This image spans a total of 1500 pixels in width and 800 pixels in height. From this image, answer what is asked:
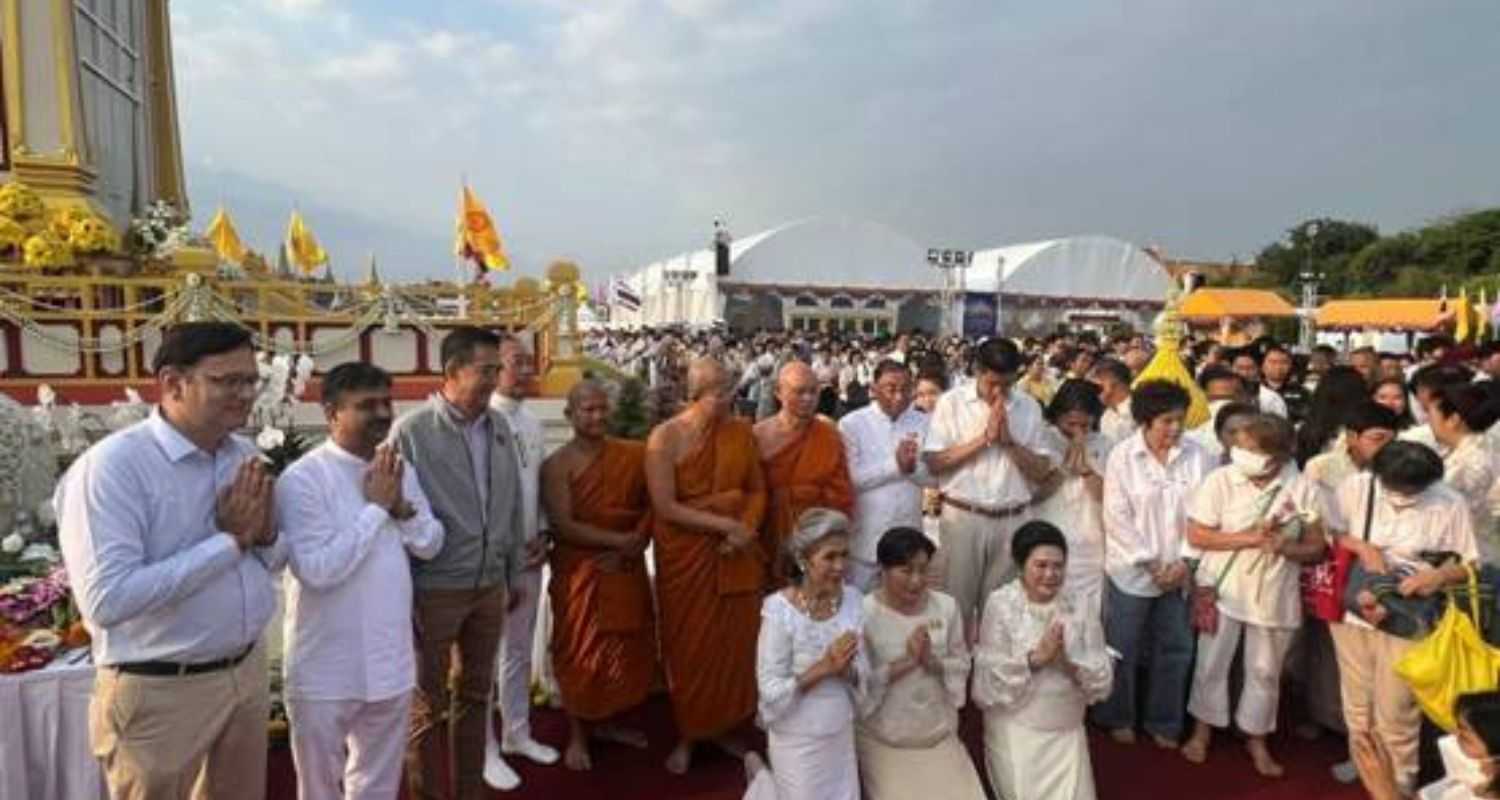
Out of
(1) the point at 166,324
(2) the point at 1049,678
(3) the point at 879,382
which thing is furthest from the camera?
(1) the point at 166,324

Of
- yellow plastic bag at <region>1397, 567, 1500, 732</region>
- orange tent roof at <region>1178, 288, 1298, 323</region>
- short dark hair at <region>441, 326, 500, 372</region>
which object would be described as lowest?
yellow plastic bag at <region>1397, 567, 1500, 732</region>

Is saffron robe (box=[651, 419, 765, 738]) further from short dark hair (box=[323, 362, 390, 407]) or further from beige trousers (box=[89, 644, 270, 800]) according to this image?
beige trousers (box=[89, 644, 270, 800])

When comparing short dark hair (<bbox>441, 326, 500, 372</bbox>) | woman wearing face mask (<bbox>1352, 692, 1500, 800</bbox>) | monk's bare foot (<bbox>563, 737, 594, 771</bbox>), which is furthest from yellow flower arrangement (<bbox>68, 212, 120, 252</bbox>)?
woman wearing face mask (<bbox>1352, 692, 1500, 800</bbox>)

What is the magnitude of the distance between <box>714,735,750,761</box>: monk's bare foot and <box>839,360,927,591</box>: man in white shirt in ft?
2.76

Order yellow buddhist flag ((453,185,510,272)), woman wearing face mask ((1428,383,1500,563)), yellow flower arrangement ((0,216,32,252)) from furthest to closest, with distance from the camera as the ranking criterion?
yellow buddhist flag ((453,185,510,272)), yellow flower arrangement ((0,216,32,252)), woman wearing face mask ((1428,383,1500,563))

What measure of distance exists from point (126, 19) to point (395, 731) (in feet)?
38.8

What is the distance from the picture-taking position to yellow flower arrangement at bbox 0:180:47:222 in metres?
7.70

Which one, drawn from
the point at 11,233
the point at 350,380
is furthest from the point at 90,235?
the point at 350,380

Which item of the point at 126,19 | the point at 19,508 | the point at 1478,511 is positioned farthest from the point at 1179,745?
the point at 126,19

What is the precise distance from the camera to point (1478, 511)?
376 cm

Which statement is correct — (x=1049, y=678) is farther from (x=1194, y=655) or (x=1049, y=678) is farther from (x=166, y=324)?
(x=166, y=324)

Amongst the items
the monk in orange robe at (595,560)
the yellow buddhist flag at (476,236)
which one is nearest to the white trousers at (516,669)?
the monk in orange robe at (595,560)

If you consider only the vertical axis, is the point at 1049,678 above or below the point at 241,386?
below

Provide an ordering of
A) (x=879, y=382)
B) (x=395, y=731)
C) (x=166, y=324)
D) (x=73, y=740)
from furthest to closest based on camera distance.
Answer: (x=166, y=324) → (x=879, y=382) → (x=73, y=740) → (x=395, y=731)
